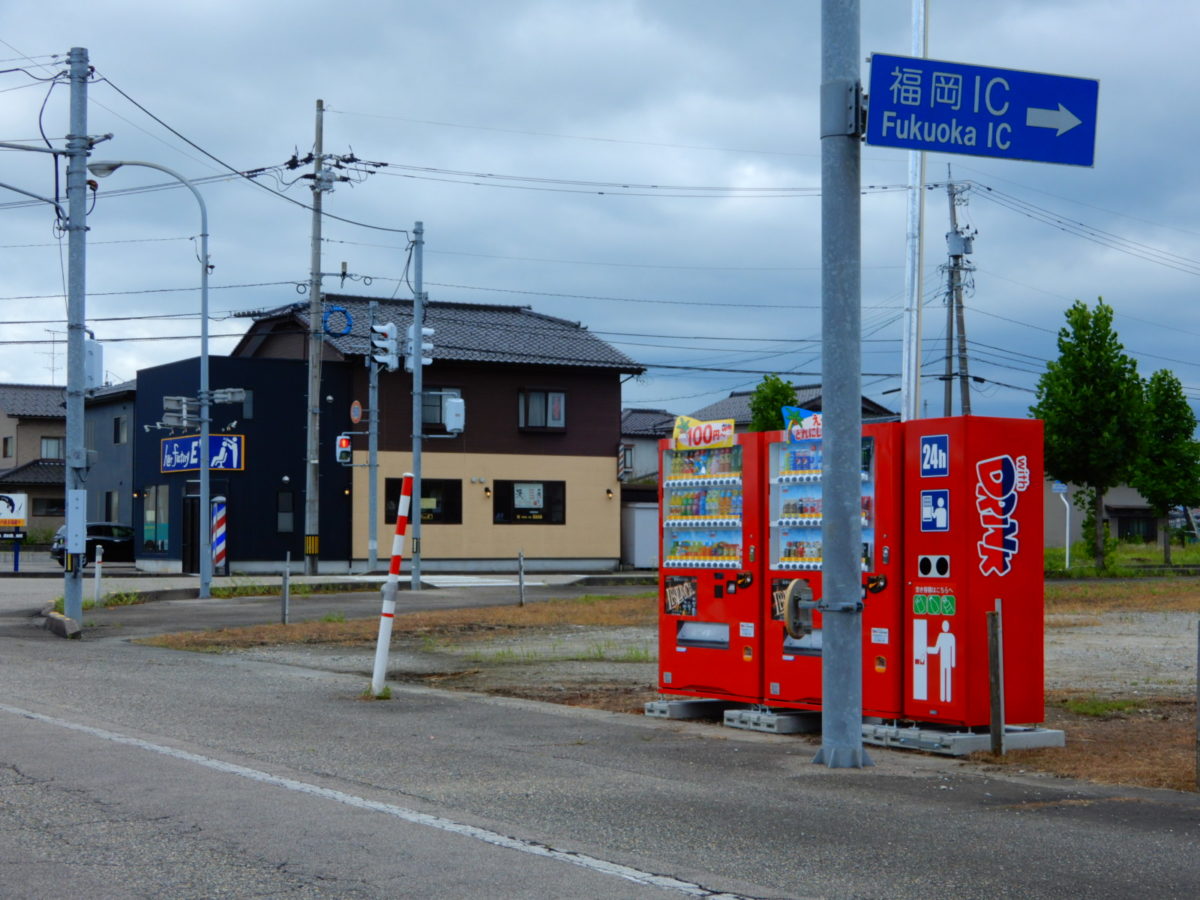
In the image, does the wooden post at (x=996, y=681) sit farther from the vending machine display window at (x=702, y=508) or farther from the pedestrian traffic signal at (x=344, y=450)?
the pedestrian traffic signal at (x=344, y=450)

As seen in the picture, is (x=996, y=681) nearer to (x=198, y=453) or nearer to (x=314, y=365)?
(x=314, y=365)

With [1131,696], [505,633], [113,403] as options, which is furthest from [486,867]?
[113,403]

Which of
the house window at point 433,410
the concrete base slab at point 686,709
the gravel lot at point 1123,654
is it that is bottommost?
the gravel lot at point 1123,654

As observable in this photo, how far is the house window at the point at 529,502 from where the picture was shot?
46250 millimetres

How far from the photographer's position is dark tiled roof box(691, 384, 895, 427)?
6606cm

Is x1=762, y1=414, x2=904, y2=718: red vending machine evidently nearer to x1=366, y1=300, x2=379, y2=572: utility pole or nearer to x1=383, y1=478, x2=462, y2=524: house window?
x1=366, y1=300, x2=379, y2=572: utility pole

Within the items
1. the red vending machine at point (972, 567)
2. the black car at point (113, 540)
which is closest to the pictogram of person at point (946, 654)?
the red vending machine at point (972, 567)

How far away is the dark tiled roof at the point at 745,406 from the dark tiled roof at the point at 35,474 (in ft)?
105

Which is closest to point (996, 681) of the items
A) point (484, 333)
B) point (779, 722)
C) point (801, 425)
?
point (779, 722)

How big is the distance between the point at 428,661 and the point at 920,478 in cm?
829

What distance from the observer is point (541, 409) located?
155 feet

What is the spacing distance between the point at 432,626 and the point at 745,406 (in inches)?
2100

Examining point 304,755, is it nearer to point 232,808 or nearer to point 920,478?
point 232,808

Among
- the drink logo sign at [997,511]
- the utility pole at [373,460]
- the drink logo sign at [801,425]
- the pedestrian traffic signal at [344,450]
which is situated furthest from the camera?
the pedestrian traffic signal at [344,450]
